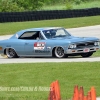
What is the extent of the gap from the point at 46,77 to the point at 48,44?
5976 mm

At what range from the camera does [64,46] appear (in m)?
18.0

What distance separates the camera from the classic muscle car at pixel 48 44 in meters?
18.1

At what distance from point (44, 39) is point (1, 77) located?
6.10 meters

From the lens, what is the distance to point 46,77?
12617 mm

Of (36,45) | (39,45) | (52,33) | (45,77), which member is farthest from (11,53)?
(45,77)

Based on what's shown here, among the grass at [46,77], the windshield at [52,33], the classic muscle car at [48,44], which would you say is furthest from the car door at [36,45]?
the grass at [46,77]

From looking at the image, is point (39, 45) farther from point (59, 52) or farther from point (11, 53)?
point (11, 53)

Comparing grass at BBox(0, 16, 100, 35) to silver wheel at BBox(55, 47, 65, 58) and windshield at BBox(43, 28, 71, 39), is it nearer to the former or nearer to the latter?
windshield at BBox(43, 28, 71, 39)

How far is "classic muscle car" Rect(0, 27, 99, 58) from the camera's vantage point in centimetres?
1808

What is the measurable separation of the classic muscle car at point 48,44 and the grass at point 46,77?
120 inches

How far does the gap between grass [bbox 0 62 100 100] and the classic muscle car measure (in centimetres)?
304

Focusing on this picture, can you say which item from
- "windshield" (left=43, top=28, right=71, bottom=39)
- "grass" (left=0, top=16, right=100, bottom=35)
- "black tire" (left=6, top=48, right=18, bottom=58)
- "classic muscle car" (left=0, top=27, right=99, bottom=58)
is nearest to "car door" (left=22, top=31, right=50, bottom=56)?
"classic muscle car" (left=0, top=27, right=99, bottom=58)

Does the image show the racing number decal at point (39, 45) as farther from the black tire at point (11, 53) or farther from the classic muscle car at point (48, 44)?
the black tire at point (11, 53)

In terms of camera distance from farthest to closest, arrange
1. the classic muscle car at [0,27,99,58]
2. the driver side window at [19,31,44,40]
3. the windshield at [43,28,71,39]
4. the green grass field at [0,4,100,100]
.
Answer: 1. the driver side window at [19,31,44,40]
2. the windshield at [43,28,71,39]
3. the classic muscle car at [0,27,99,58]
4. the green grass field at [0,4,100,100]
